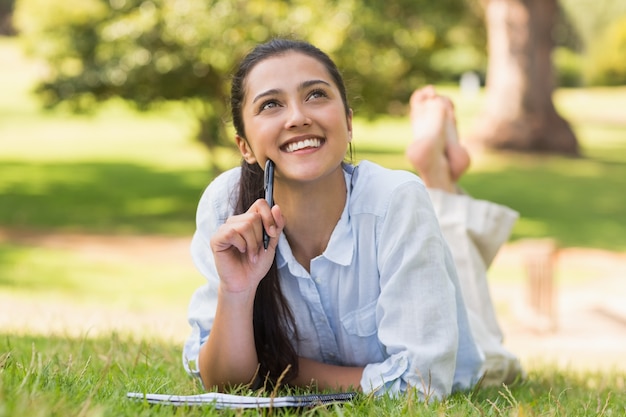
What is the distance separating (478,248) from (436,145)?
44cm

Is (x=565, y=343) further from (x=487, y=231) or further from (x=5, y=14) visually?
(x=5, y=14)

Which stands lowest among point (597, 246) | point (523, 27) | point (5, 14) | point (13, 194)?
point (597, 246)

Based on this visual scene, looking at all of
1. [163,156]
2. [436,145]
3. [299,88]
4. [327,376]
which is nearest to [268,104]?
[299,88]

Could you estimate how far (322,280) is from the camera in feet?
8.59

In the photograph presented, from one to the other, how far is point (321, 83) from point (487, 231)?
1.38 metres

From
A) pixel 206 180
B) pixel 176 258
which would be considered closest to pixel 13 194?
pixel 206 180

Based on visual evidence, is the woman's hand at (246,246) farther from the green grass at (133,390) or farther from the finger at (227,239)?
the green grass at (133,390)

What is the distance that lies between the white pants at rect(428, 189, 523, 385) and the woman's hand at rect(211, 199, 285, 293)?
3.65 ft

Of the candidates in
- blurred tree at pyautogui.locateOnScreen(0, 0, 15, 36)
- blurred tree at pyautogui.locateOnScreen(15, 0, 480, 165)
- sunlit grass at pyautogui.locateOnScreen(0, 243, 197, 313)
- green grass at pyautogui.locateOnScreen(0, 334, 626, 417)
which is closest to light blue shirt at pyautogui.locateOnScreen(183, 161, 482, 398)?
green grass at pyautogui.locateOnScreen(0, 334, 626, 417)

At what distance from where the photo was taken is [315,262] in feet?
8.52

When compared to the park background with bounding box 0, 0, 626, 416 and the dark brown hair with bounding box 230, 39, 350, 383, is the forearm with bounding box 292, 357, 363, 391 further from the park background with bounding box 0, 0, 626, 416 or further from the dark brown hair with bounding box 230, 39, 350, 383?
the park background with bounding box 0, 0, 626, 416

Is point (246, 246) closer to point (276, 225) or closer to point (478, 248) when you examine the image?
point (276, 225)

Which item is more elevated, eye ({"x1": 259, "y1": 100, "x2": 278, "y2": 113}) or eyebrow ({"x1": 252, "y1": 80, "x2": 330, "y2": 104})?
eyebrow ({"x1": 252, "y1": 80, "x2": 330, "y2": 104})

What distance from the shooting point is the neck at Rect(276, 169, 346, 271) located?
2646mm
